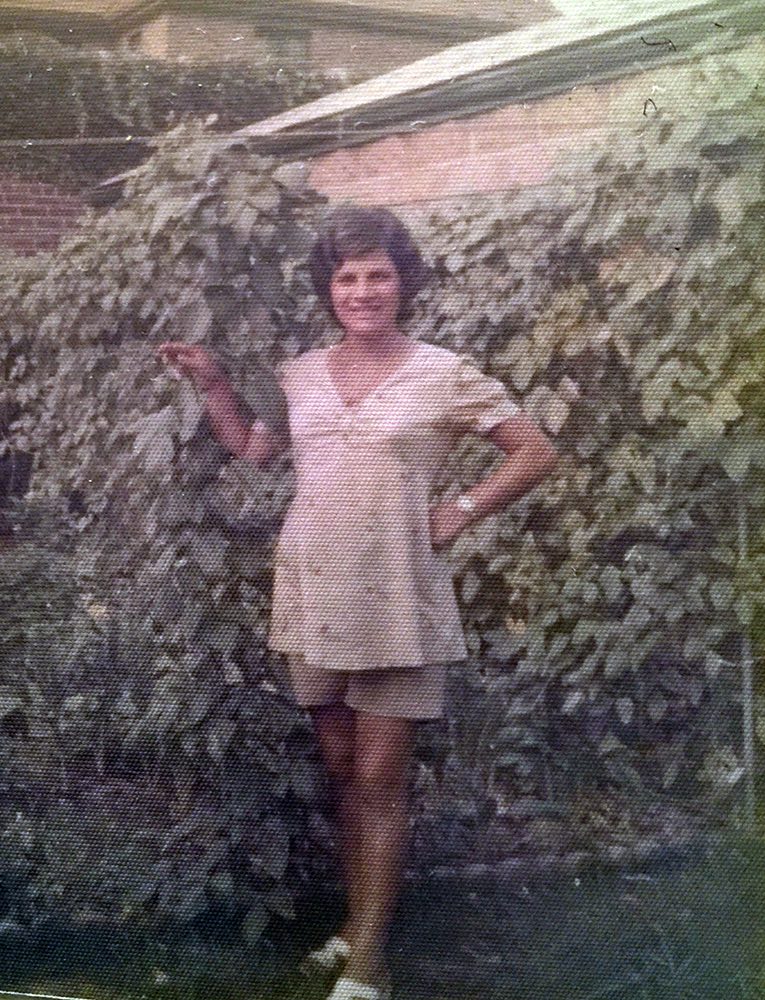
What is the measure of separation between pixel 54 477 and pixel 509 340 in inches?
38.9

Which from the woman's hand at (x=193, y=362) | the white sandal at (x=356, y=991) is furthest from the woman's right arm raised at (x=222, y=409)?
the white sandal at (x=356, y=991)

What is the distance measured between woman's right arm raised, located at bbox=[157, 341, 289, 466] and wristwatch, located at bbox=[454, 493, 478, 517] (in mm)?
386

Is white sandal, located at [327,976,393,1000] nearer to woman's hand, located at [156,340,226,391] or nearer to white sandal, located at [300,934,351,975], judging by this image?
white sandal, located at [300,934,351,975]

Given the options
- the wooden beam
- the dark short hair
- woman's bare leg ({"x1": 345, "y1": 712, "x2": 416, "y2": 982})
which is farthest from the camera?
woman's bare leg ({"x1": 345, "y1": 712, "x2": 416, "y2": 982})

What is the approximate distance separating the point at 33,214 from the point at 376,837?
1467 millimetres

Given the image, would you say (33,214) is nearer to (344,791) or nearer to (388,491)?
(388,491)

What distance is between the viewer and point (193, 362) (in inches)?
85.4

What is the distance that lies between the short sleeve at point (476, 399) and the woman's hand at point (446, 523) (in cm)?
16

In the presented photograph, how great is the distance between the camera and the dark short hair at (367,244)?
6.79 ft

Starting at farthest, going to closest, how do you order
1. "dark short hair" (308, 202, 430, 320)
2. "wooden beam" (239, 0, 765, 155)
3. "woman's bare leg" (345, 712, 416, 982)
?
1. "woman's bare leg" (345, 712, 416, 982)
2. "dark short hair" (308, 202, 430, 320)
3. "wooden beam" (239, 0, 765, 155)

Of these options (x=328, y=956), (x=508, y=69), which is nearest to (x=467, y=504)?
(x=508, y=69)

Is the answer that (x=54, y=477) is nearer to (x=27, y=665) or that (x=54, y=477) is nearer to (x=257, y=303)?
(x=27, y=665)

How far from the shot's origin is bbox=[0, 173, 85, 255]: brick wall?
217 cm

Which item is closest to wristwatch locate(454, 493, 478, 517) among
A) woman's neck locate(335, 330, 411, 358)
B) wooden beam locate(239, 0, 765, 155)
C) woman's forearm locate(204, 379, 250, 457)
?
woman's neck locate(335, 330, 411, 358)
